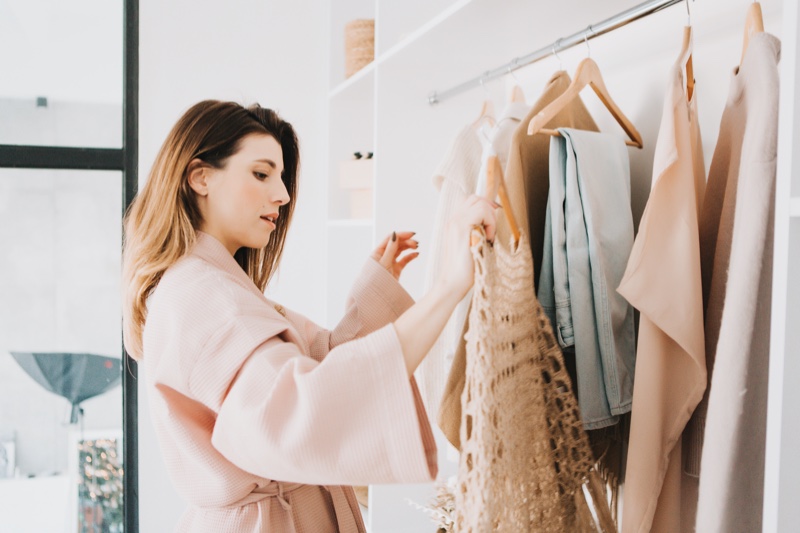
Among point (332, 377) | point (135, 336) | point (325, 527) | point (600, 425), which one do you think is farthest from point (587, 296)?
point (135, 336)

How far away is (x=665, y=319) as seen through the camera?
36.8 inches

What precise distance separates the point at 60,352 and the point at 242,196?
131 cm

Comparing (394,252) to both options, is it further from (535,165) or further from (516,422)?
(516,422)

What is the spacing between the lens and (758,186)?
79 centimetres

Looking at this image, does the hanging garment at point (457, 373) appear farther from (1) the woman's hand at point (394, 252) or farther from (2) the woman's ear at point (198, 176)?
(2) the woman's ear at point (198, 176)

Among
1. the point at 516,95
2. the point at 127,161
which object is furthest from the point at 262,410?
the point at 127,161

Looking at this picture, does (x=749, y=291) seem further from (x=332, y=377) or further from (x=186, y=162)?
(x=186, y=162)

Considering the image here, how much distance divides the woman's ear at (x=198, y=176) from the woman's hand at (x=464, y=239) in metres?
0.52

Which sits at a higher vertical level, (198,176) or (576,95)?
(576,95)

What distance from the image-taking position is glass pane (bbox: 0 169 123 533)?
84.6 inches

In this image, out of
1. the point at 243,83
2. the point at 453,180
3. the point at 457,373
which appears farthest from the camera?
the point at 243,83

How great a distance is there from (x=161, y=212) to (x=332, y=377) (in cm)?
54

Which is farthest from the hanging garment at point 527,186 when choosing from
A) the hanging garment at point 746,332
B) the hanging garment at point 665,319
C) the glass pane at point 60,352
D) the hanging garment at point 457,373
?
the glass pane at point 60,352

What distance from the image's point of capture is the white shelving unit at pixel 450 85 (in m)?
1.17
